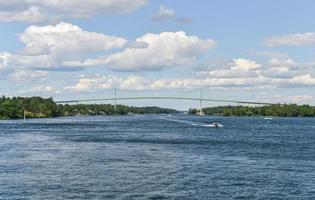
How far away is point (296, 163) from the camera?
77000mm

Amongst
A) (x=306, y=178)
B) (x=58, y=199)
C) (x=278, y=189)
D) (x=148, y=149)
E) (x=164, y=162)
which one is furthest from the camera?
(x=148, y=149)

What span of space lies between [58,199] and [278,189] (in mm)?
19268

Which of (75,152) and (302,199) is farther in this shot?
(75,152)

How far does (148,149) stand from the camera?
9775 cm

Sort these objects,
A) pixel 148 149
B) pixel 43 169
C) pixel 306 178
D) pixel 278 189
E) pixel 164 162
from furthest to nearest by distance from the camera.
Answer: pixel 148 149
pixel 164 162
pixel 43 169
pixel 306 178
pixel 278 189

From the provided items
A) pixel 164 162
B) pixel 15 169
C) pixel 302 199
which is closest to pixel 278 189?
pixel 302 199

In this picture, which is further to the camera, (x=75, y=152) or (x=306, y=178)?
(x=75, y=152)

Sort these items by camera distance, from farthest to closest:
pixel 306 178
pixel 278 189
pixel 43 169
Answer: pixel 43 169, pixel 306 178, pixel 278 189

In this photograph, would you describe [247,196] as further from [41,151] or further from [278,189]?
[41,151]

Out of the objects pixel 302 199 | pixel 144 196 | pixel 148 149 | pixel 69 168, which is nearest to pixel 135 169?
pixel 69 168

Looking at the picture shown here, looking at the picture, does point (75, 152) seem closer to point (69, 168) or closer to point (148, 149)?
point (148, 149)

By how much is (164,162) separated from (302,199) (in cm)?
2843

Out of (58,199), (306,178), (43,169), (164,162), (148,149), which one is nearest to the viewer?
(58,199)

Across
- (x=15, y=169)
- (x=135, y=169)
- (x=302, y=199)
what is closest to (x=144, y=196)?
(x=302, y=199)
